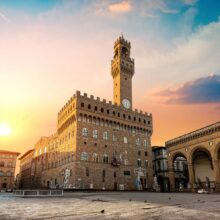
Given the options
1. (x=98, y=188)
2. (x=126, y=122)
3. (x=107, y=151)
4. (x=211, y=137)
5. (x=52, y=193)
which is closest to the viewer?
(x=52, y=193)

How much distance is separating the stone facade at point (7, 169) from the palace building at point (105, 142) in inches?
859

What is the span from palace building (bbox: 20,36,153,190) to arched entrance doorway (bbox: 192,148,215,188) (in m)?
10.5

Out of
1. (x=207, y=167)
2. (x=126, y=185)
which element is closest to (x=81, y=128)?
(x=126, y=185)

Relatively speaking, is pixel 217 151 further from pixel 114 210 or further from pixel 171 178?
pixel 114 210

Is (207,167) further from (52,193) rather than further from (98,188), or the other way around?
(52,193)

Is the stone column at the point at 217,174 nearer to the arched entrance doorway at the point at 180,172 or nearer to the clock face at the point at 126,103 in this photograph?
the arched entrance doorway at the point at 180,172

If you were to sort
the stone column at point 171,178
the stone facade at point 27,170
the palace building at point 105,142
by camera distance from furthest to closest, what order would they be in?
the stone facade at point 27,170 < the stone column at point 171,178 < the palace building at point 105,142

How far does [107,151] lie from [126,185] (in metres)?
8.48

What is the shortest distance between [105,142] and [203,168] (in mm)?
22546

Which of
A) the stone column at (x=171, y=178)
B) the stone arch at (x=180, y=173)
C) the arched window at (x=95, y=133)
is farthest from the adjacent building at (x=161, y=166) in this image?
the arched window at (x=95, y=133)

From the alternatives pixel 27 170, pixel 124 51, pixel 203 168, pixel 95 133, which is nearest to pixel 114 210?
pixel 95 133

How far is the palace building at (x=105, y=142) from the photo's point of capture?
152 ft

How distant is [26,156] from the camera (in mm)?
96375

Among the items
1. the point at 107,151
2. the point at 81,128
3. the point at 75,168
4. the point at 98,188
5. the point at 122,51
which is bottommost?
the point at 98,188
